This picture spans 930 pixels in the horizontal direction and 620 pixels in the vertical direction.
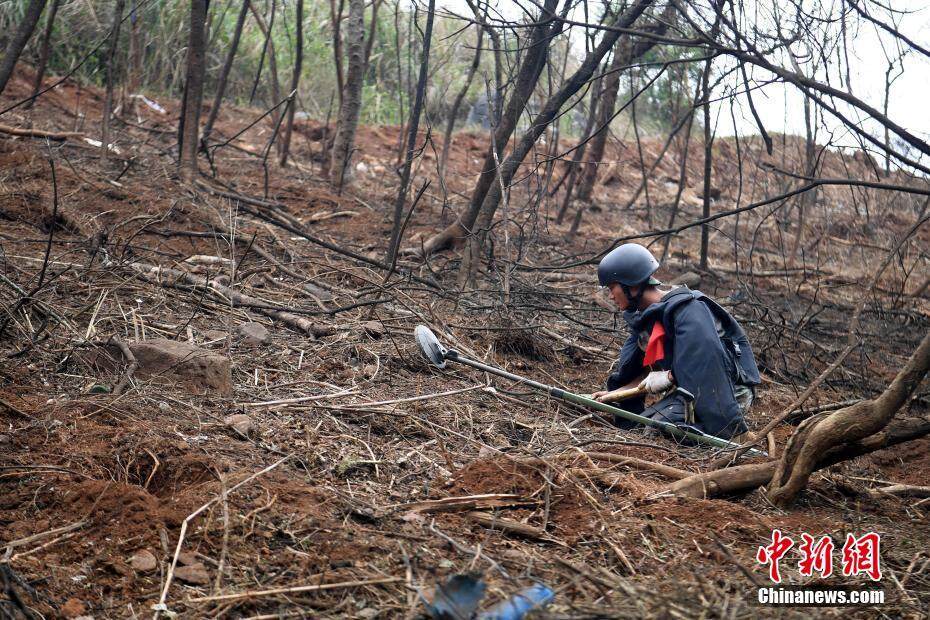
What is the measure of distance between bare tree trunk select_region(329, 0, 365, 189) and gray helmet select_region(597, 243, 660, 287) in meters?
5.31

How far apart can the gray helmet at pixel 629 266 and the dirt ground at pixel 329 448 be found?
2.71ft

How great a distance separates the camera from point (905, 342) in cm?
812

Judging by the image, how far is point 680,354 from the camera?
14.9 feet

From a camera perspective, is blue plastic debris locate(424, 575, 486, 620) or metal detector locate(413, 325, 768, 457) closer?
blue plastic debris locate(424, 575, 486, 620)

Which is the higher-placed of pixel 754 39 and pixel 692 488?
pixel 754 39

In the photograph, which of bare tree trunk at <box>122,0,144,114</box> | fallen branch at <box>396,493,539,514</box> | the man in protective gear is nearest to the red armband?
the man in protective gear

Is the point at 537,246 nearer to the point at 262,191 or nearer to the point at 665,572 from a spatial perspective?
the point at 262,191

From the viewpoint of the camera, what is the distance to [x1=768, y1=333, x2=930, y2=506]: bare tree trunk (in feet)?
9.91

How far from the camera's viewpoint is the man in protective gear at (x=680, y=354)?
176 inches

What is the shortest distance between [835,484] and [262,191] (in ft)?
23.1

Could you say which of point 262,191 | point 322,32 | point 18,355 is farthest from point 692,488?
point 322,32

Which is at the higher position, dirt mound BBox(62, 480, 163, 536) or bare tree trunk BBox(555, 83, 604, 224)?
bare tree trunk BBox(555, 83, 604, 224)

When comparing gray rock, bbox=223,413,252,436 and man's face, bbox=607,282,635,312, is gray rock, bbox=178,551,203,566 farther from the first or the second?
man's face, bbox=607,282,635,312

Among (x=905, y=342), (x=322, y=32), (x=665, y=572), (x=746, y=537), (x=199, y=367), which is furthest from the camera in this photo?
(x=322, y=32)
